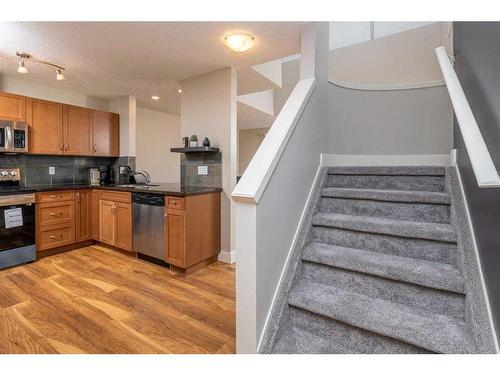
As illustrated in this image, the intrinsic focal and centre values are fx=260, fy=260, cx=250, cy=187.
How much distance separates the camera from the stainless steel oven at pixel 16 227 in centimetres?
284

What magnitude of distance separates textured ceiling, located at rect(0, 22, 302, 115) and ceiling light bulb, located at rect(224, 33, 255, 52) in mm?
74

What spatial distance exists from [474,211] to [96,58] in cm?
365

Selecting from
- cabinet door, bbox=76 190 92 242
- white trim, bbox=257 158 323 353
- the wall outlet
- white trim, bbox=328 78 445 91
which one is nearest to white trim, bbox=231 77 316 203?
white trim, bbox=257 158 323 353

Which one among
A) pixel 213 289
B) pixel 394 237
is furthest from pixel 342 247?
pixel 213 289

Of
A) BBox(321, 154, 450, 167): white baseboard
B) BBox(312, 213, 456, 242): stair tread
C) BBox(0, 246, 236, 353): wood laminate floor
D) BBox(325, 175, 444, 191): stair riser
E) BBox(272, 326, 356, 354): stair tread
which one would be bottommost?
BBox(0, 246, 236, 353): wood laminate floor

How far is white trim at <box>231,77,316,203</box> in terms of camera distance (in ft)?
4.30

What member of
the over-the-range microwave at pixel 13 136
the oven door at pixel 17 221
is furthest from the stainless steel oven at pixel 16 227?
the over-the-range microwave at pixel 13 136

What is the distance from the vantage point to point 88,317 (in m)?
1.95

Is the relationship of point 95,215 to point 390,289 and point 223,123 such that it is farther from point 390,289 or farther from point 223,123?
point 390,289

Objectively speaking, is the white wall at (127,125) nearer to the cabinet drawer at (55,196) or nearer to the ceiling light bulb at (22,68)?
the cabinet drawer at (55,196)

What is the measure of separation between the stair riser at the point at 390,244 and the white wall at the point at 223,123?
147 cm

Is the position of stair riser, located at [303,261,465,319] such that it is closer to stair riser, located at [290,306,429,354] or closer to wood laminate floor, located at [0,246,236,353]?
stair riser, located at [290,306,429,354]

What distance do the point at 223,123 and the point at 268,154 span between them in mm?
1846

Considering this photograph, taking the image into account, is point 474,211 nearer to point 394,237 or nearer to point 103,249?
point 394,237
